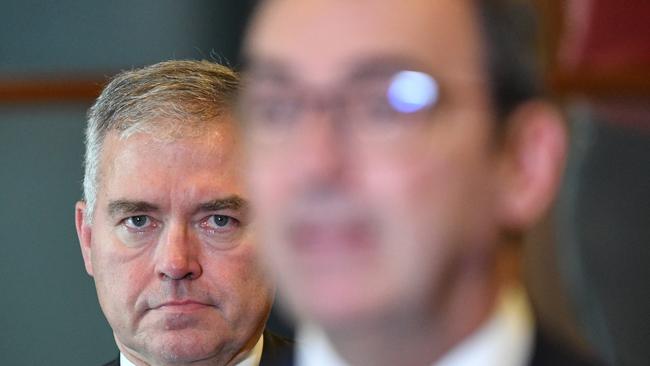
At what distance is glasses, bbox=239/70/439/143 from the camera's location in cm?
64

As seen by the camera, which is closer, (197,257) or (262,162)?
Result: (262,162)

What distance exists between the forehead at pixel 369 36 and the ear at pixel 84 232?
1.04 meters

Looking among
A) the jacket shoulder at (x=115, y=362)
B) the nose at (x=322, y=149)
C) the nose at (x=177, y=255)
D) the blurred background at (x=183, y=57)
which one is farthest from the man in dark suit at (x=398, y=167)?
the jacket shoulder at (x=115, y=362)

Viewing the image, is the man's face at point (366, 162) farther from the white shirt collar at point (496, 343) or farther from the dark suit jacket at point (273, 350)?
the dark suit jacket at point (273, 350)

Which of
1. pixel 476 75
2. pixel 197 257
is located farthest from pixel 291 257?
pixel 197 257

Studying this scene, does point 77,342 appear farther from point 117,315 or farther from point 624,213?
point 624,213

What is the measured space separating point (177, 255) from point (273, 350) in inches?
9.1

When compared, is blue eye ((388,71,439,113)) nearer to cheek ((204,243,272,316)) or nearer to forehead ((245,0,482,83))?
forehead ((245,0,482,83))

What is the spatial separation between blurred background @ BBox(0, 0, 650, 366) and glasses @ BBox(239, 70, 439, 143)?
2.50ft

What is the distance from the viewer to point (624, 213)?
1.63 m

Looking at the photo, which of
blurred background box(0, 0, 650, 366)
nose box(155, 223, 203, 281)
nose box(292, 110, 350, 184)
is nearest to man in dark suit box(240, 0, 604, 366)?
nose box(292, 110, 350, 184)

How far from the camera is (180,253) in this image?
1.50 metres

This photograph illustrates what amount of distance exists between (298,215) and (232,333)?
0.93 meters

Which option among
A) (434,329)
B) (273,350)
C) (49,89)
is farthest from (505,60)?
(49,89)
